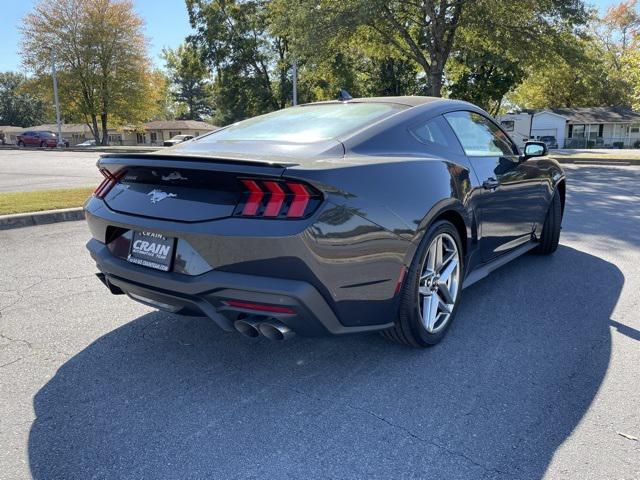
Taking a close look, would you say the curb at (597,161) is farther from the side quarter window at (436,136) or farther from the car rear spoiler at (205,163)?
the car rear spoiler at (205,163)

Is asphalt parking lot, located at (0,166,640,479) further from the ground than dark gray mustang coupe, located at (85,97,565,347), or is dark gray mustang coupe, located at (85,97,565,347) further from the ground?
dark gray mustang coupe, located at (85,97,565,347)

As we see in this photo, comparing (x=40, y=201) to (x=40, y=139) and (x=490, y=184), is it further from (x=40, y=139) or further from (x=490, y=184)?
(x=40, y=139)

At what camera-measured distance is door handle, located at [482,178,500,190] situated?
138 inches

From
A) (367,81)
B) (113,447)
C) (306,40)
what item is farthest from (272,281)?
(367,81)

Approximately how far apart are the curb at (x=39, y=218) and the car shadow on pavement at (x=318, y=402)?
4050 mm

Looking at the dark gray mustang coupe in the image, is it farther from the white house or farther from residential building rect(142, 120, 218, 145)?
residential building rect(142, 120, 218, 145)

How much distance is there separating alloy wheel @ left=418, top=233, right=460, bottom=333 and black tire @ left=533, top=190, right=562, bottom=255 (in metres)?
2.15

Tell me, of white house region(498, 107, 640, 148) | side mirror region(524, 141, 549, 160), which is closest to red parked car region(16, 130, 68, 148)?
white house region(498, 107, 640, 148)

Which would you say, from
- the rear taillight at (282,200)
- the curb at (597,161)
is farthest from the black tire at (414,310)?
the curb at (597,161)

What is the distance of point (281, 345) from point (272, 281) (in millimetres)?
982

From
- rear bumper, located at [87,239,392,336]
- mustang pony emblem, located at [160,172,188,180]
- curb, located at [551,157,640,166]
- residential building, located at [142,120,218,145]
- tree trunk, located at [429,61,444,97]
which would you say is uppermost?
tree trunk, located at [429,61,444,97]

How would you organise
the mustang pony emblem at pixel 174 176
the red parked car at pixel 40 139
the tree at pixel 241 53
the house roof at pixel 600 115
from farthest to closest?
the house roof at pixel 600 115
the red parked car at pixel 40 139
the tree at pixel 241 53
the mustang pony emblem at pixel 174 176

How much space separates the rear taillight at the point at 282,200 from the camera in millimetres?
Answer: 2221

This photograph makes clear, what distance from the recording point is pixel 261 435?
2184mm
